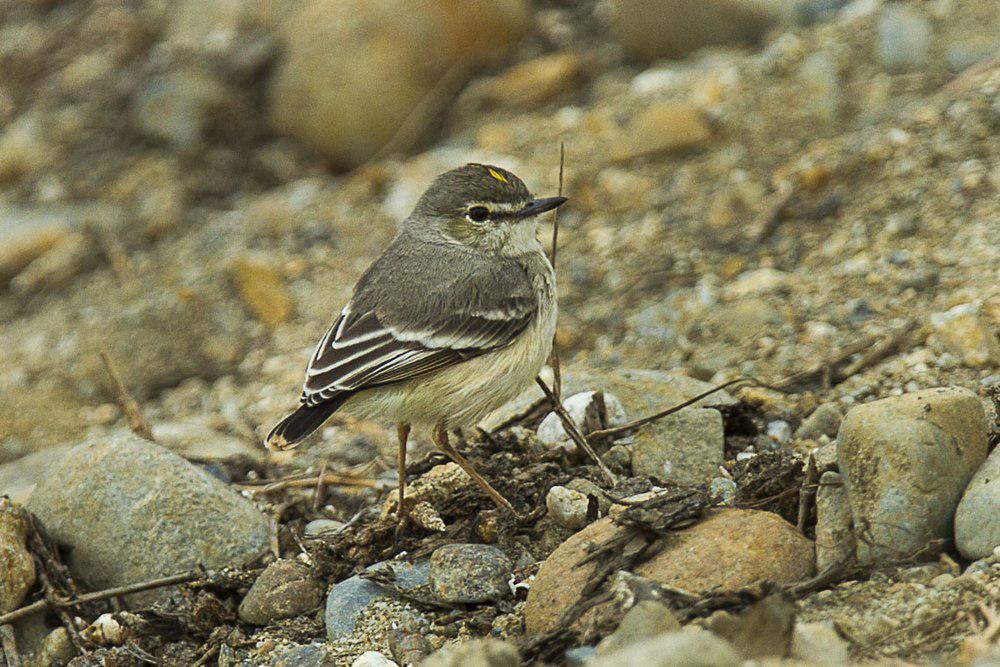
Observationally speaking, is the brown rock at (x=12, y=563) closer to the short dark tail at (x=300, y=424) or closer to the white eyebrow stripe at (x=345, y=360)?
the short dark tail at (x=300, y=424)

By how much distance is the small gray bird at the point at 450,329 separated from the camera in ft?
17.3

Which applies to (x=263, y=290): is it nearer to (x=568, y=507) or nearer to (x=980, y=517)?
(x=568, y=507)

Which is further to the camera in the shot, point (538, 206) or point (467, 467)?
point (538, 206)

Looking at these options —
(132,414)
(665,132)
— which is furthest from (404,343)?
(665,132)

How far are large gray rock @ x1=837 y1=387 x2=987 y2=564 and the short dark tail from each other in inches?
88.2

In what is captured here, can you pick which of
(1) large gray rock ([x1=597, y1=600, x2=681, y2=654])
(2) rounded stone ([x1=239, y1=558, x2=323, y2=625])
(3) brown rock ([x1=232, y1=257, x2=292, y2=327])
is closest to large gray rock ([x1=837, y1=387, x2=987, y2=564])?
(1) large gray rock ([x1=597, y1=600, x2=681, y2=654])

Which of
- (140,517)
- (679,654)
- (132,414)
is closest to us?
(679,654)

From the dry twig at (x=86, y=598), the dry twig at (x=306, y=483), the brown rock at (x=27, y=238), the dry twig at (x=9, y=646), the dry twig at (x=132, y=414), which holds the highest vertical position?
the brown rock at (x=27, y=238)

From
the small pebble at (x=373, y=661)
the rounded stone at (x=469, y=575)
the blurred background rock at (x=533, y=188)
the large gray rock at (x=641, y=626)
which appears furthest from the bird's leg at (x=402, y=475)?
the large gray rock at (x=641, y=626)

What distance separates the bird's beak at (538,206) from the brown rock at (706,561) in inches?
77.7

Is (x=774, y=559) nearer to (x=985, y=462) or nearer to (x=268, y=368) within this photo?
(x=985, y=462)

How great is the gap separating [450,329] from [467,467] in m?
0.65

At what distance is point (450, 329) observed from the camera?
5473 millimetres

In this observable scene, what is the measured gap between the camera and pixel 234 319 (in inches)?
328
